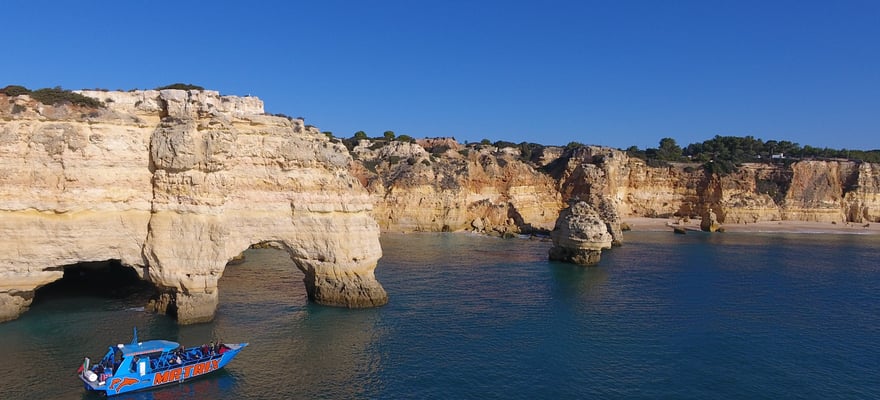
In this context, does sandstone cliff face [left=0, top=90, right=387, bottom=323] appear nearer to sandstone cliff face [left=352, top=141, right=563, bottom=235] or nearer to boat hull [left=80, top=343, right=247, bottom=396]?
boat hull [left=80, top=343, right=247, bottom=396]

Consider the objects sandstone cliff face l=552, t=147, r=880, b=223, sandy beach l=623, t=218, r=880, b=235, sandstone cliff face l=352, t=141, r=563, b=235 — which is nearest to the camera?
sandstone cliff face l=352, t=141, r=563, b=235

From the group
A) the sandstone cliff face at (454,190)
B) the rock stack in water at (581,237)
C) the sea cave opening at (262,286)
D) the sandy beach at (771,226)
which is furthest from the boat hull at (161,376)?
the sandy beach at (771,226)

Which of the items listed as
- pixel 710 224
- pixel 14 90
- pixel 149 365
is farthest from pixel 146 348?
pixel 710 224

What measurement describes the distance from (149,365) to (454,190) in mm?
50441

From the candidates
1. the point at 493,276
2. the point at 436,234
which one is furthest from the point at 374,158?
the point at 493,276

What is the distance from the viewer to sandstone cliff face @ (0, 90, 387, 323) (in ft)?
65.3

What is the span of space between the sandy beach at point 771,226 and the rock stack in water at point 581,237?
3238 centimetres

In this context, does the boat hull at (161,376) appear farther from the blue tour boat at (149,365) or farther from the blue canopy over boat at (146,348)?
the blue canopy over boat at (146,348)

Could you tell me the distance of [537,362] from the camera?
1873 cm

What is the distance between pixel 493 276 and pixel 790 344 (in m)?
17.4

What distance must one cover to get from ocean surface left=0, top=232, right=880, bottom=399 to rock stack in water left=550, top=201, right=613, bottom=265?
3.96m

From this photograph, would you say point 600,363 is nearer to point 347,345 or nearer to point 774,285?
point 347,345

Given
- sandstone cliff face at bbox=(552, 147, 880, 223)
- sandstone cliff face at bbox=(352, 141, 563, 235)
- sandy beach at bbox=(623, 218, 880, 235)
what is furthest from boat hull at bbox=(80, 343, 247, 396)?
sandstone cliff face at bbox=(552, 147, 880, 223)

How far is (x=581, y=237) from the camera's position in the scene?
1581 inches
